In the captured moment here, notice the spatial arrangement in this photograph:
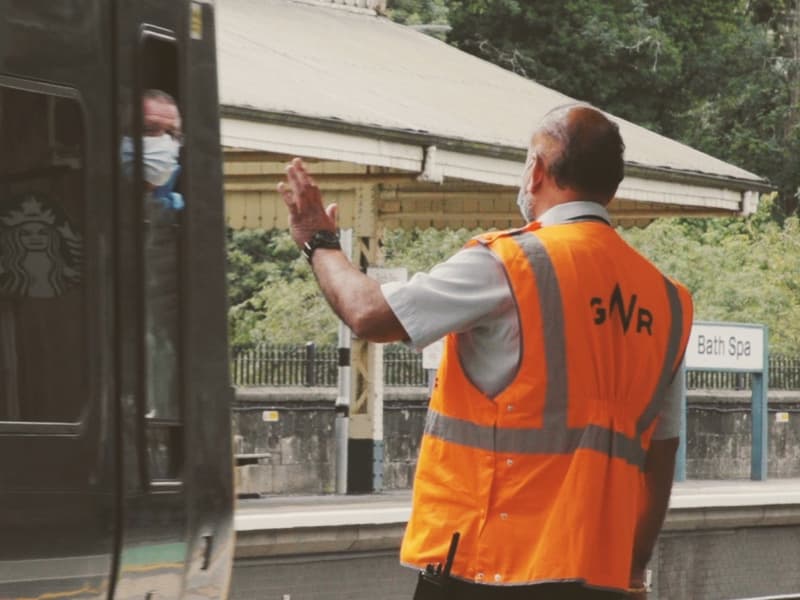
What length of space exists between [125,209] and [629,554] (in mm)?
1830

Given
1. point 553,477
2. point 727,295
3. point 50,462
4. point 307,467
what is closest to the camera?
point 553,477

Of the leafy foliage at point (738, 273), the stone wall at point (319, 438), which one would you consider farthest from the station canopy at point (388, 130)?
the leafy foliage at point (738, 273)

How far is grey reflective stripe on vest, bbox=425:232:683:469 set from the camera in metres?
4.59

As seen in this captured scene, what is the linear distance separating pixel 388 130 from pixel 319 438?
313 inches

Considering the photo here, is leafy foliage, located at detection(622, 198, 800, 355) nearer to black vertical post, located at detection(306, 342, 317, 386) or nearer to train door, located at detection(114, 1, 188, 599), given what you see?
black vertical post, located at detection(306, 342, 317, 386)

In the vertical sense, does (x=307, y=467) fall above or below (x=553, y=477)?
below

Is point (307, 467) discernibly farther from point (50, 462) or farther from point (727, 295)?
point (50, 462)

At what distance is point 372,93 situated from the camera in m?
18.7

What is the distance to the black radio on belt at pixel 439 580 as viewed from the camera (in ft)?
15.1

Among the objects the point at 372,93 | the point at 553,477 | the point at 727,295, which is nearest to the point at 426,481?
the point at 553,477

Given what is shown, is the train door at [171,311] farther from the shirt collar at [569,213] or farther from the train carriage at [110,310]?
the shirt collar at [569,213]

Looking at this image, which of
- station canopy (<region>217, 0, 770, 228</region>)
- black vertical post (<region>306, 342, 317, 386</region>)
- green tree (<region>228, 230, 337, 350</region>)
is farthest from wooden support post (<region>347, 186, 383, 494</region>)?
green tree (<region>228, 230, 337, 350</region>)

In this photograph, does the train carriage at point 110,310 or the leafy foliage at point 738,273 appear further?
the leafy foliage at point 738,273

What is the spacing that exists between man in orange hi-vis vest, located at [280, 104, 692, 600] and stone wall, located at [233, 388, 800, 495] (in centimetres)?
1697
